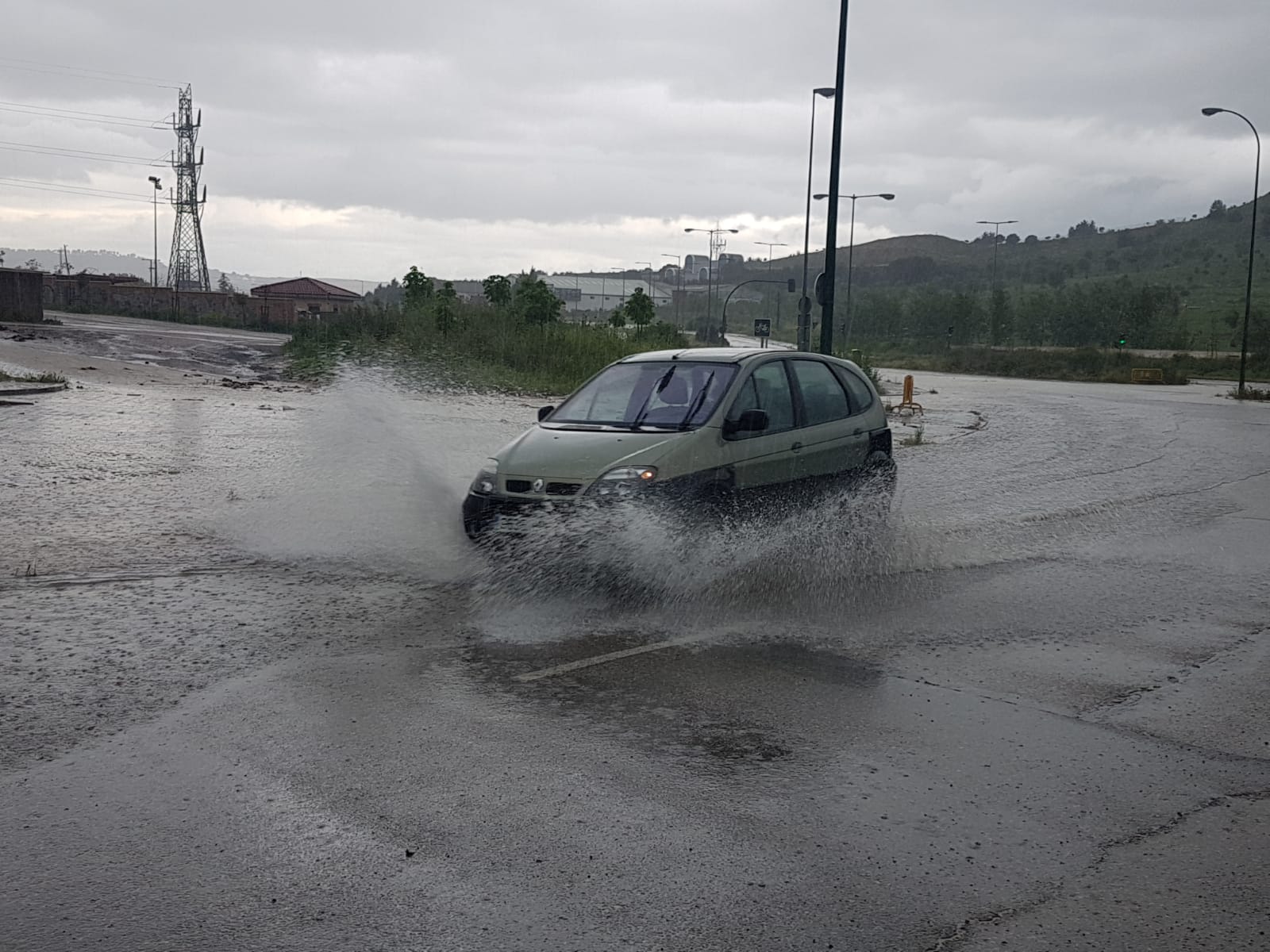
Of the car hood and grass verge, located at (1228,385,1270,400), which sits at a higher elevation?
grass verge, located at (1228,385,1270,400)

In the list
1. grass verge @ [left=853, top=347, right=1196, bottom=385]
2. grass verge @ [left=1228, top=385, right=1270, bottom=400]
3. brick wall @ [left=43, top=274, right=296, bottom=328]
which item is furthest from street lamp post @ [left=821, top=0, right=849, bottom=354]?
brick wall @ [left=43, top=274, right=296, bottom=328]

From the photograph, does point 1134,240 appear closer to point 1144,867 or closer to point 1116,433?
point 1116,433

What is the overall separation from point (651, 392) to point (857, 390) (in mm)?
2356

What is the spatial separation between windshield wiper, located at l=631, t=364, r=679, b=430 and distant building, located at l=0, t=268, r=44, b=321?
3641 cm

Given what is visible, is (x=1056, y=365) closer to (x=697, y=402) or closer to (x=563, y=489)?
(x=697, y=402)

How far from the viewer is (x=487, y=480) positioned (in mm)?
8688

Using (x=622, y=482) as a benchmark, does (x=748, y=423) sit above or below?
above

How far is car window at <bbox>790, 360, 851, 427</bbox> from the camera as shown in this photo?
33.0 feet

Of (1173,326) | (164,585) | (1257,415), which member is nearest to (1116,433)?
(1257,415)

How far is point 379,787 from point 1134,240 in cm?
16937

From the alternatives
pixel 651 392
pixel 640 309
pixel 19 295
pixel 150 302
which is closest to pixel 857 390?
pixel 651 392

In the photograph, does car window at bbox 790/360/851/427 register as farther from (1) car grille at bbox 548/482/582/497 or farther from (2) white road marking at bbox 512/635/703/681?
(2) white road marking at bbox 512/635/703/681

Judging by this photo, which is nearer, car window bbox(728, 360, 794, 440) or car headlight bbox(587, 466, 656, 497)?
car headlight bbox(587, 466, 656, 497)

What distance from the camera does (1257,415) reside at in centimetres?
3053
